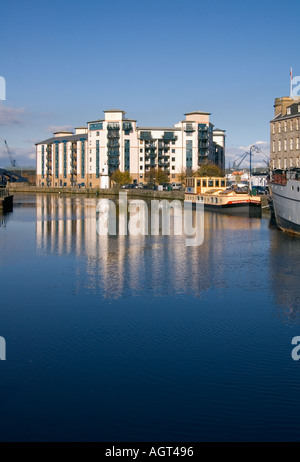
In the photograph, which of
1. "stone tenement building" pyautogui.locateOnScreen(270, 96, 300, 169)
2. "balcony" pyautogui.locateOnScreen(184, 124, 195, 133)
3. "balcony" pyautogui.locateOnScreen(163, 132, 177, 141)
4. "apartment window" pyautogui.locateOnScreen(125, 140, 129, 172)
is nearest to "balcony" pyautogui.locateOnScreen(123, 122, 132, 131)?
"apartment window" pyautogui.locateOnScreen(125, 140, 129, 172)

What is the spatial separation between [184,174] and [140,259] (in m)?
102

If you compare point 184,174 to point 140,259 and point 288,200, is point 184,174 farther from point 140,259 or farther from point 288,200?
point 140,259

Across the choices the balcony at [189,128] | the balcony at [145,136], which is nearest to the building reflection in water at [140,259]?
the balcony at [145,136]

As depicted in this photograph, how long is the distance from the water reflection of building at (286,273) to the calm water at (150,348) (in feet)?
0.29

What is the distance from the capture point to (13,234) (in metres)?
47.2

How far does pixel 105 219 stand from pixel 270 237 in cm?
2328

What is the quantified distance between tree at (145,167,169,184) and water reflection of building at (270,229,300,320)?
88.5m

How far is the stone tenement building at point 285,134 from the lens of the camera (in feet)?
269

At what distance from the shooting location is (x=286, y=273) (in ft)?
93.6

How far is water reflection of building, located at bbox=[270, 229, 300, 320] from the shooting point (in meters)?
21.8

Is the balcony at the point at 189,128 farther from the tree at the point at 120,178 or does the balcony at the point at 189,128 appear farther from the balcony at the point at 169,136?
the tree at the point at 120,178

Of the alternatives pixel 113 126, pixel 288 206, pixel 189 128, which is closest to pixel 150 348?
pixel 288 206
